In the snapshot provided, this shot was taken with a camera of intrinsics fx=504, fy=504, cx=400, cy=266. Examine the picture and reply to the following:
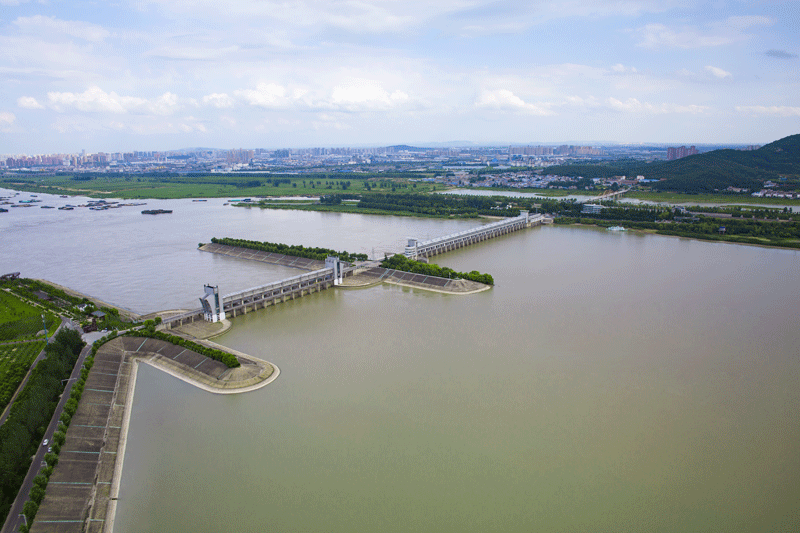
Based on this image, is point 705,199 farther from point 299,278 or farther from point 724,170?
point 299,278

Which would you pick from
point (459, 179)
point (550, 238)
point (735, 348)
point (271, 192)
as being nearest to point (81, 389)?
point (735, 348)

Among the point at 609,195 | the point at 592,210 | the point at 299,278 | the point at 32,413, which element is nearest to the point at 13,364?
the point at 32,413

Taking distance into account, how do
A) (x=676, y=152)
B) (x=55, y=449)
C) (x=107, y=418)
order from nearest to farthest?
(x=55, y=449) → (x=107, y=418) → (x=676, y=152)

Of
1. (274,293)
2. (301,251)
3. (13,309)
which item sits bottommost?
(13,309)

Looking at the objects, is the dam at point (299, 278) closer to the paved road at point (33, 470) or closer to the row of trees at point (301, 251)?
the row of trees at point (301, 251)

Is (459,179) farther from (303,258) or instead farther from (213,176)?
(303,258)

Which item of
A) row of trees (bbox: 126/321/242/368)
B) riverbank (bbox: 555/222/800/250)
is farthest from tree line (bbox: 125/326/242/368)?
riverbank (bbox: 555/222/800/250)
